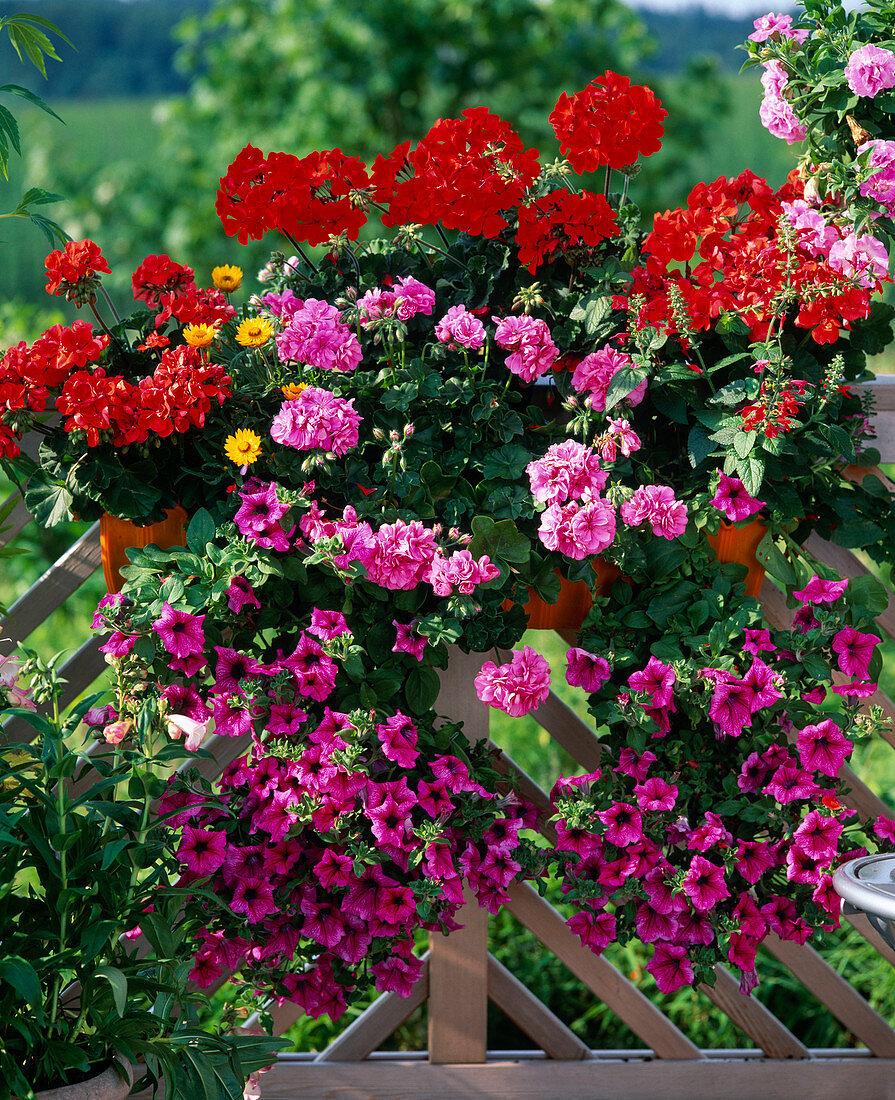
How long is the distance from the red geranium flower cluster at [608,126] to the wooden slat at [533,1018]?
1.16 metres

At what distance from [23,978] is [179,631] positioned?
41 centimetres

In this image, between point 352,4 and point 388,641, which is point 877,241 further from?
point 352,4

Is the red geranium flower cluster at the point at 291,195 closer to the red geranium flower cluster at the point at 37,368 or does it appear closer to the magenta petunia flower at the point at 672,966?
the red geranium flower cluster at the point at 37,368

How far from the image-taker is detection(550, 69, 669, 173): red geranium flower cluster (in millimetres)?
1184

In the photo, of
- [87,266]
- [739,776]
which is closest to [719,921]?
[739,776]

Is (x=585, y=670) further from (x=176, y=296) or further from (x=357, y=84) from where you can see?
(x=357, y=84)

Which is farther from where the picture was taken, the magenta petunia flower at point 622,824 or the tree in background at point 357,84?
the tree in background at point 357,84

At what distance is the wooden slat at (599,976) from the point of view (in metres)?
1.49

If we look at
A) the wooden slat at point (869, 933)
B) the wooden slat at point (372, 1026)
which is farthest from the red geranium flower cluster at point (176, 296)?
the wooden slat at point (869, 933)

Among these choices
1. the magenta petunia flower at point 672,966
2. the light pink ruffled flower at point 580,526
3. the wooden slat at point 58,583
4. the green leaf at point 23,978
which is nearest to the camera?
the green leaf at point 23,978

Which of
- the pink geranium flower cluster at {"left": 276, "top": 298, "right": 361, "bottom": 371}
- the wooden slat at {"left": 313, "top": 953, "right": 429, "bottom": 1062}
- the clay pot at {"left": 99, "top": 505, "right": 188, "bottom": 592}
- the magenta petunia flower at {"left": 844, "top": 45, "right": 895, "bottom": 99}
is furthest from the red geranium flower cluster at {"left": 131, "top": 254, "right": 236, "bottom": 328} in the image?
the wooden slat at {"left": 313, "top": 953, "right": 429, "bottom": 1062}

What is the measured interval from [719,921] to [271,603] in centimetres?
68

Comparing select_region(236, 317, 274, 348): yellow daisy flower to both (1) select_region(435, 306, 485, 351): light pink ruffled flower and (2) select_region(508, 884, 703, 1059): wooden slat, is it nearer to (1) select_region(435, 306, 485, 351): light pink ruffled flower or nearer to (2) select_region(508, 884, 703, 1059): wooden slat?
(1) select_region(435, 306, 485, 351): light pink ruffled flower

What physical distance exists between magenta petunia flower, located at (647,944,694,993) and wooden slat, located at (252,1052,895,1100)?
1.26ft
